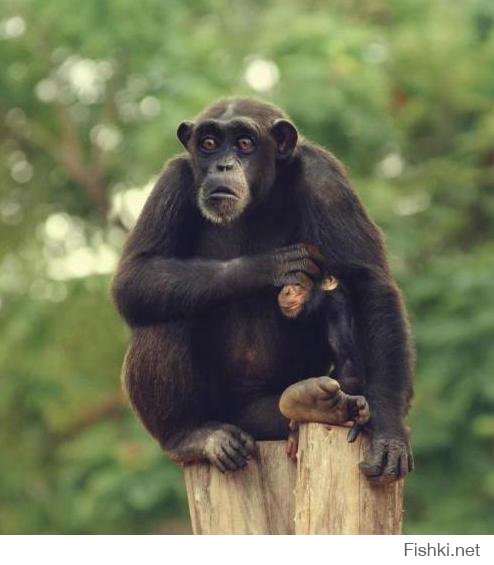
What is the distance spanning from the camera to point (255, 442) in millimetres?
7098

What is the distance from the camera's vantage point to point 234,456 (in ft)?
22.7

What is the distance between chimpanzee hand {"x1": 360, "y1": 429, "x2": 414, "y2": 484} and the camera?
6.46m

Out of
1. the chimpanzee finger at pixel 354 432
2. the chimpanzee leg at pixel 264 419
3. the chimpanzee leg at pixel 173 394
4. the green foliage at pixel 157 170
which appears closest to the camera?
the chimpanzee finger at pixel 354 432

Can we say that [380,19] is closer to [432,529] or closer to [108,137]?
[108,137]

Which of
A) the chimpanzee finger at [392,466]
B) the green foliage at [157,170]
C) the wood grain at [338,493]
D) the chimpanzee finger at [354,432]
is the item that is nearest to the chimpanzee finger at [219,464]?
the wood grain at [338,493]

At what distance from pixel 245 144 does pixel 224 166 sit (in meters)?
0.19

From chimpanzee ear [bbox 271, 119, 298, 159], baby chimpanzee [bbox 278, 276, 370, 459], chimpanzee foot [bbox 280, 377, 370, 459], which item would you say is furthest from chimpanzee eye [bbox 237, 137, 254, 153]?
chimpanzee foot [bbox 280, 377, 370, 459]

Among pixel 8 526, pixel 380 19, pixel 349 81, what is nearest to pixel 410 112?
pixel 349 81

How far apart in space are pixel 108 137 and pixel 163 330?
37.0 ft

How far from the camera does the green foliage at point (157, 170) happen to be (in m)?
13.5

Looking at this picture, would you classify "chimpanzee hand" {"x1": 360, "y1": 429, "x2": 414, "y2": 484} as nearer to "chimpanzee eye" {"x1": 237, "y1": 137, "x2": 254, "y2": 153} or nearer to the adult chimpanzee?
the adult chimpanzee

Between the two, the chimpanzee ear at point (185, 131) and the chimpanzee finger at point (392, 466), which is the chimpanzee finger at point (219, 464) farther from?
the chimpanzee ear at point (185, 131)

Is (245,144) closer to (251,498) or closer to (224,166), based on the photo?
(224,166)

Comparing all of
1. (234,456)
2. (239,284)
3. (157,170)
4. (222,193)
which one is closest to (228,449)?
(234,456)
